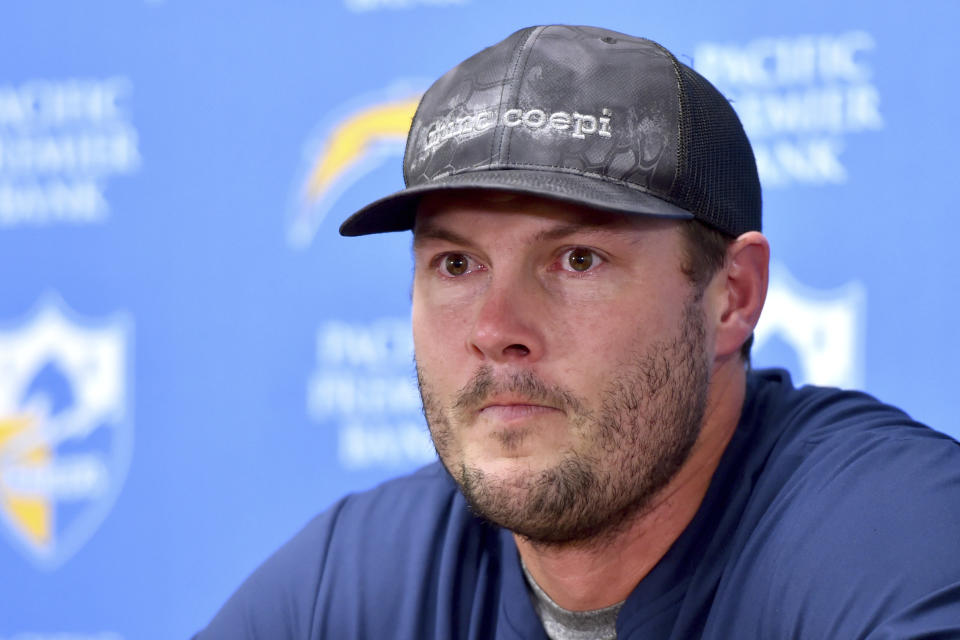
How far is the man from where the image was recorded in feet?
3.09

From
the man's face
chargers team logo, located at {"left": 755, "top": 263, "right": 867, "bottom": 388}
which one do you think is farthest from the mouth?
chargers team logo, located at {"left": 755, "top": 263, "right": 867, "bottom": 388}

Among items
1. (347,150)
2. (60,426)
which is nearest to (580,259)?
(347,150)

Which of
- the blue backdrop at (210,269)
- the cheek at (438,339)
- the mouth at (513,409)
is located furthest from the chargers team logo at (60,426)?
the mouth at (513,409)

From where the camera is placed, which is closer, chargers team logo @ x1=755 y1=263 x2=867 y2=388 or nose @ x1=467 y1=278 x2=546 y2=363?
nose @ x1=467 y1=278 x2=546 y2=363

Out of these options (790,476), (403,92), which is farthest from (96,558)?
(790,476)

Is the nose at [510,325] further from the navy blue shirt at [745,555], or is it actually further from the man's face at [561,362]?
the navy blue shirt at [745,555]

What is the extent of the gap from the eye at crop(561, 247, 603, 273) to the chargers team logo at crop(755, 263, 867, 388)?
60cm

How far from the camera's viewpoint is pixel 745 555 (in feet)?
3.10

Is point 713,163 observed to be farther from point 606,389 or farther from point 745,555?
point 745,555

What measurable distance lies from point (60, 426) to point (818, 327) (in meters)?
1.27

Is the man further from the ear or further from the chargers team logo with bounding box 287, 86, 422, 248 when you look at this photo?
the chargers team logo with bounding box 287, 86, 422, 248

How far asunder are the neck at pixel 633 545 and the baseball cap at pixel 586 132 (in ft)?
0.71

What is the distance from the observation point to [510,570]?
1.13m

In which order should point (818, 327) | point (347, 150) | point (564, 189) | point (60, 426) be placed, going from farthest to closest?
1. point (60, 426)
2. point (347, 150)
3. point (818, 327)
4. point (564, 189)
